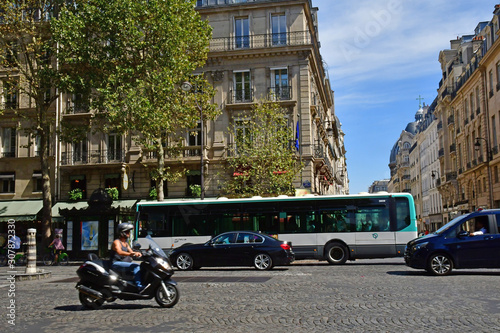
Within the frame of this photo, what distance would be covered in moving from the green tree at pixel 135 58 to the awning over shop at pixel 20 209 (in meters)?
12.0

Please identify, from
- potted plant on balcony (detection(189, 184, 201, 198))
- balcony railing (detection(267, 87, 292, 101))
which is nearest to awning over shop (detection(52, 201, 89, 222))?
potted plant on balcony (detection(189, 184, 201, 198))

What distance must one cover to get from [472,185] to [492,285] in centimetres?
4273

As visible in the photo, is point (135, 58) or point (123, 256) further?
point (135, 58)

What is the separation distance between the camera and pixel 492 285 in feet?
41.5

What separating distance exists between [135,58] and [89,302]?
69.1 feet

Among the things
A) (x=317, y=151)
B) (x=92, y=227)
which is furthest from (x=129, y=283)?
(x=317, y=151)

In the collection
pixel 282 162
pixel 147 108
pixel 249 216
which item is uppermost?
pixel 147 108

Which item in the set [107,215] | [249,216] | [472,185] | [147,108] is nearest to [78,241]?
[107,215]

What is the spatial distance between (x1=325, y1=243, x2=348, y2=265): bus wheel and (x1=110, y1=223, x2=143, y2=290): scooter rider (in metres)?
12.7

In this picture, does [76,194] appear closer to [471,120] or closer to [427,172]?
[471,120]

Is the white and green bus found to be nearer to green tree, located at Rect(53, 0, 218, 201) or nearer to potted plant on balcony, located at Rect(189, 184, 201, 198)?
green tree, located at Rect(53, 0, 218, 201)

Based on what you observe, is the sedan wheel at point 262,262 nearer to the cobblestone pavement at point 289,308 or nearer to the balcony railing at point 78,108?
the cobblestone pavement at point 289,308

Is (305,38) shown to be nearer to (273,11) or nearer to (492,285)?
(273,11)

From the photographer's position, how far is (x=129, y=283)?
32.9ft
